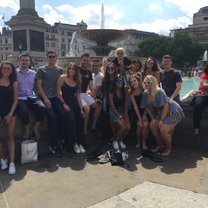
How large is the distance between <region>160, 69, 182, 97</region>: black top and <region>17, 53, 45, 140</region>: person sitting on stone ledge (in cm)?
285

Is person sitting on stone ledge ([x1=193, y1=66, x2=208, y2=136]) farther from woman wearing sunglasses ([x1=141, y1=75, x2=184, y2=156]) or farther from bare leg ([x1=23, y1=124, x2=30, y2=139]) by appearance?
bare leg ([x1=23, y1=124, x2=30, y2=139])

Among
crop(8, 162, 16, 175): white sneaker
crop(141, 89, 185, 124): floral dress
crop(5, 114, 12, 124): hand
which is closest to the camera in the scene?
crop(8, 162, 16, 175): white sneaker

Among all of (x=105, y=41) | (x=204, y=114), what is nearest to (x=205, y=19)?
(x=105, y=41)

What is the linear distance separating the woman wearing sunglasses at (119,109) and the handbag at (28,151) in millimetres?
1748

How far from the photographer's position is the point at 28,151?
5660 mm

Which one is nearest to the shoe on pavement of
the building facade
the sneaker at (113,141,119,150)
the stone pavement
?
the stone pavement

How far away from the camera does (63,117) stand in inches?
247

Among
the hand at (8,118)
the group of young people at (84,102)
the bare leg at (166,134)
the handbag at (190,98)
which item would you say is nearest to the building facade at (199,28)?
the handbag at (190,98)

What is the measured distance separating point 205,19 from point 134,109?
13311 cm

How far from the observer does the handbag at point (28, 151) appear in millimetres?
5641

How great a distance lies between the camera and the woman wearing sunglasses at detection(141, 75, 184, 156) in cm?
612

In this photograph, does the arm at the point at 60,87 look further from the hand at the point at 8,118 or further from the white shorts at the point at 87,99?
the hand at the point at 8,118

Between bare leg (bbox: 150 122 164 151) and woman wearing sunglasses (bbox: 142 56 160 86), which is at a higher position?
woman wearing sunglasses (bbox: 142 56 160 86)

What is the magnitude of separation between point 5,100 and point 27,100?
2.33ft
